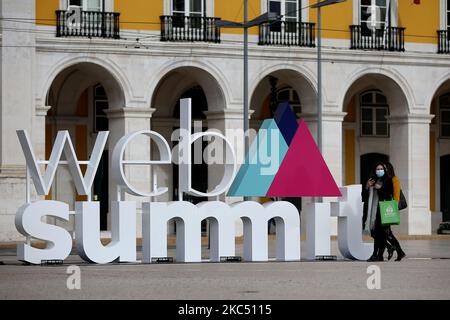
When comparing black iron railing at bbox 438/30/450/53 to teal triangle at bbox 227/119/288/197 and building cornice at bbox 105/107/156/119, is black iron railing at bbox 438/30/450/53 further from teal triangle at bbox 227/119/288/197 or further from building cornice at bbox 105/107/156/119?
teal triangle at bbox 227/119/288/197

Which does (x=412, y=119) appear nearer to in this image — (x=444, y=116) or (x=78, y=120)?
(x=444, y=116)

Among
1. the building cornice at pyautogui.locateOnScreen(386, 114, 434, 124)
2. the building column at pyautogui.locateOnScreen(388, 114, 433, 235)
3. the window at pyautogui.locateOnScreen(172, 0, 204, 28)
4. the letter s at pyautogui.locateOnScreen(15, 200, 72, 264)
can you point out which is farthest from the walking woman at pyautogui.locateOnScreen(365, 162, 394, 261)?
the building cornice at pyautogui.locateOnScreen(386, 114, 434, 124)

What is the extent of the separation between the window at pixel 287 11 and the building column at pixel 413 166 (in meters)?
4.83

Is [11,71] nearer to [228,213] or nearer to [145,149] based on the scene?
[145,149]

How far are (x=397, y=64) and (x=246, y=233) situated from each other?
69.2ft

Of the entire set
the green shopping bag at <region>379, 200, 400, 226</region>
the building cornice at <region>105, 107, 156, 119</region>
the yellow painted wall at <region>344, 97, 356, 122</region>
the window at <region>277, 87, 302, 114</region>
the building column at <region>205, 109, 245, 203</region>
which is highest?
the window at <region>277, 87, 302, 114</region>

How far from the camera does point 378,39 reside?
1897 inches

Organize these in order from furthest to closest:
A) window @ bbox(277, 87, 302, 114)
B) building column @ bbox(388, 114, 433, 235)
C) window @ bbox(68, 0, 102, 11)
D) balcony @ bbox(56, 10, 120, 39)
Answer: window @ bbox(277, 87, 302, 114), building column @ bbox(388, 114, 433, 235), window @ bbox(68, 0, 102, 11), balcony @ bbox(56, 10, 120, 39)

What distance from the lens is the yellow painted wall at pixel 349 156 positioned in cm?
5278

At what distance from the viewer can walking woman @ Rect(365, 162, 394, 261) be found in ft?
91.5

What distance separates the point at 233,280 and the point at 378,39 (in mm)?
27091

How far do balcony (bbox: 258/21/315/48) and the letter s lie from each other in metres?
20.4

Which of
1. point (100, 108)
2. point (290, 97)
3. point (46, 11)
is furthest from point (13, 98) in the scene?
point (290, 97)
